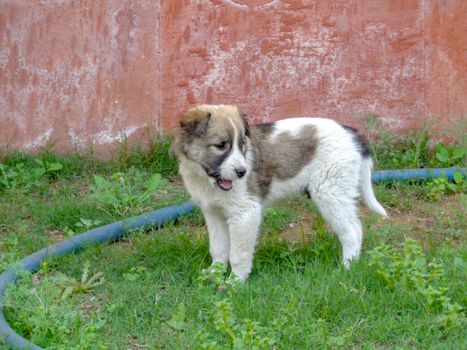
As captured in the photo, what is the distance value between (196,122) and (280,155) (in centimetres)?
77

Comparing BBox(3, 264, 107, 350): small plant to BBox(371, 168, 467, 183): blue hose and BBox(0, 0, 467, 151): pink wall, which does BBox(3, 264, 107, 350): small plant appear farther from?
BBox(371, 168, 467, 183): blue hose

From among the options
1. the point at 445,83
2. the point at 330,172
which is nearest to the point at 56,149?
the point at 330,172

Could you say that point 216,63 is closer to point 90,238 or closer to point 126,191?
point 126,191

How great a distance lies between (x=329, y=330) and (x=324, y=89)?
370cm

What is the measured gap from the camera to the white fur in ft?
21.1

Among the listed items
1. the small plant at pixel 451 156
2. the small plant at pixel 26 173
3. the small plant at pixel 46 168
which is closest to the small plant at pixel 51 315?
the small plant at pixel 26 173

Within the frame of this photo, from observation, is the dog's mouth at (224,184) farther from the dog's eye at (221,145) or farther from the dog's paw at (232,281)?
the dog's paw at (232,281)

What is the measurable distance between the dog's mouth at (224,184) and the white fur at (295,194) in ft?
0.15

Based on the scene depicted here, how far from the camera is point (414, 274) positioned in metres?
5.83

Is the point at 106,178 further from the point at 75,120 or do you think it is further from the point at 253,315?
the point at 253,315

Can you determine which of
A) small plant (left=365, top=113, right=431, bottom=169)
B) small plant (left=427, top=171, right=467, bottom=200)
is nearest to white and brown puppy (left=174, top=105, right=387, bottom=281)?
small plant (left=427, top=171, right=467, bottom=200)

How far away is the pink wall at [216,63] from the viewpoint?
8672 millimetres

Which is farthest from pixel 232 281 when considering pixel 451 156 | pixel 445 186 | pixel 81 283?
pixel 451 156

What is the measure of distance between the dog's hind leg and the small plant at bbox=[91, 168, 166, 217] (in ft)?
6.68
